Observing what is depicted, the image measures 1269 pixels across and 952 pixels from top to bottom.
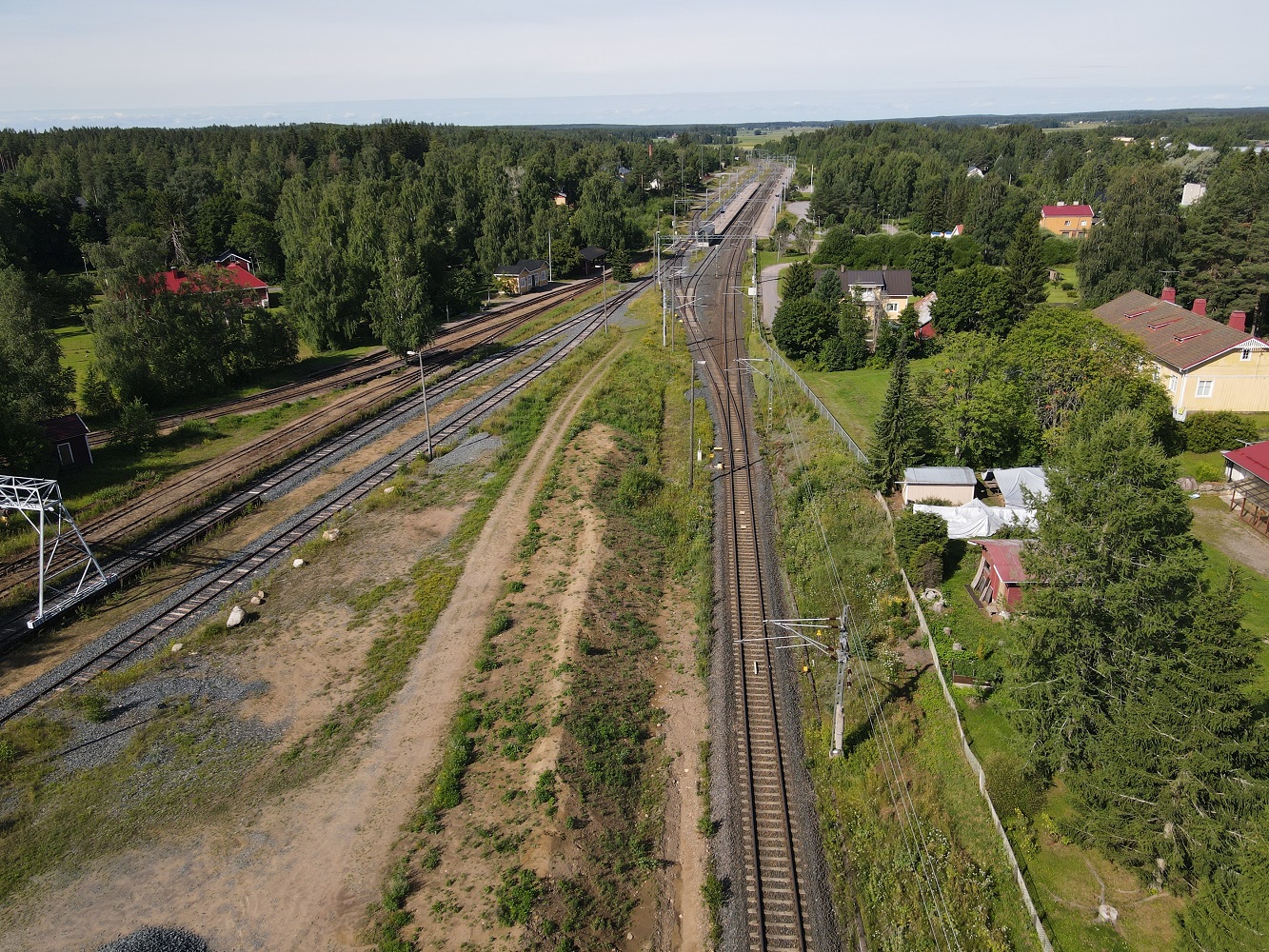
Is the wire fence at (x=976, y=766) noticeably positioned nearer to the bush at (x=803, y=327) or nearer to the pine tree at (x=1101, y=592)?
the pine tree at (x=1101, y=592)

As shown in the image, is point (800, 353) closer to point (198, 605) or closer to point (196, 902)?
point (198, 605)

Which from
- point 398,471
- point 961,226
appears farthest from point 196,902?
point 961,226

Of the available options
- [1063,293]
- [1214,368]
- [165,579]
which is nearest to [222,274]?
[165,579]

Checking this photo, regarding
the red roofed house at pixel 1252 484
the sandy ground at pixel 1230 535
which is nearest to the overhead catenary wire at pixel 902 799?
the sandy ground at pixel 1230 535

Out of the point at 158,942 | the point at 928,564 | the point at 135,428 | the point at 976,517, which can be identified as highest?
the point at 135,428

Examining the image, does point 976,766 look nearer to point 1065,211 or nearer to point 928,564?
point 928,564

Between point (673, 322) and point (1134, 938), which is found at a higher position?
point (673, 322)

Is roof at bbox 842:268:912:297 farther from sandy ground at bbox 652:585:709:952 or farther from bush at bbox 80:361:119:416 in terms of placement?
bush at bbox 80:361:119:416
